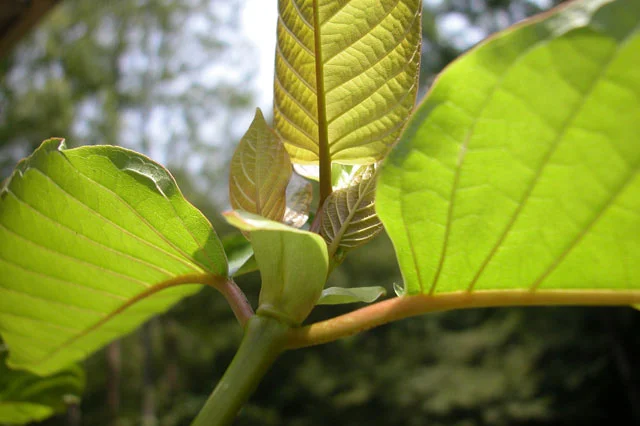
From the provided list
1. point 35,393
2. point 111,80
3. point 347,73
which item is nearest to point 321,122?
point 347,73

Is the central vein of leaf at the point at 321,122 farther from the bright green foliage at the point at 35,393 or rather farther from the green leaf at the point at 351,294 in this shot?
the bright green foliage at the point at 35,393

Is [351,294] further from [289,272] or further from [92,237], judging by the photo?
[92,237]

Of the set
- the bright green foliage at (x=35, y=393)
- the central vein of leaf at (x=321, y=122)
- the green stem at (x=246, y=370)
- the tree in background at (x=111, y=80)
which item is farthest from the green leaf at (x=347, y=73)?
the tree in background at (x=111, y=80)

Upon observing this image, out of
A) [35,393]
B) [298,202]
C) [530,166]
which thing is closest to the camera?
[530,166]

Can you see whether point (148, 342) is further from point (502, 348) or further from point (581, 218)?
point (581, 218)

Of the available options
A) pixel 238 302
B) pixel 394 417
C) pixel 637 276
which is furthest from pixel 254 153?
pixel 394 417

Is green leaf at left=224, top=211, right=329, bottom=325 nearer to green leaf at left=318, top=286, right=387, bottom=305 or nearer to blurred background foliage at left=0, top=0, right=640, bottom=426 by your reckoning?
green leaf at left=318, top=286, right=387, bottom=305
